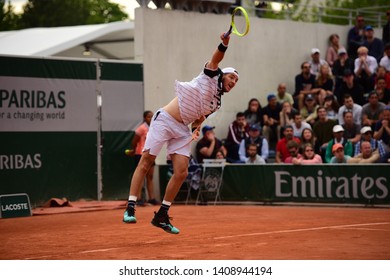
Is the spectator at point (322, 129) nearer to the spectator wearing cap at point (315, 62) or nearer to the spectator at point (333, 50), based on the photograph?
the spectator wearing cap at point (315, 62)

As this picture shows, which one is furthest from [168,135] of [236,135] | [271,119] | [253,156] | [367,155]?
[271,119]

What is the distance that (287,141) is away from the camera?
19.8 m

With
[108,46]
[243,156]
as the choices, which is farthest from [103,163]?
[108,46]

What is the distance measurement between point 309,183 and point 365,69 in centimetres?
448

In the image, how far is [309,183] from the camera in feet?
60.3

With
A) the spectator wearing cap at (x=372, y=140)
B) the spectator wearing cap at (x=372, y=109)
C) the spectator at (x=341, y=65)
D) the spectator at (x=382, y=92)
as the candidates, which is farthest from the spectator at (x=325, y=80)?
the spectator wearing cap at (x=372, y=140)

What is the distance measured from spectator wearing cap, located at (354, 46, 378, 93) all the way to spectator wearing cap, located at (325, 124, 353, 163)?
3016 millimetres

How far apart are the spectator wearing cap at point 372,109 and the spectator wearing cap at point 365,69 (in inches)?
68.4

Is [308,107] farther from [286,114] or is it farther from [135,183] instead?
[135,183]

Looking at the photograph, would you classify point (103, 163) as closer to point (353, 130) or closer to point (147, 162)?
point (353, 130)

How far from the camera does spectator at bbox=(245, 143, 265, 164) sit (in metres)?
19.7
